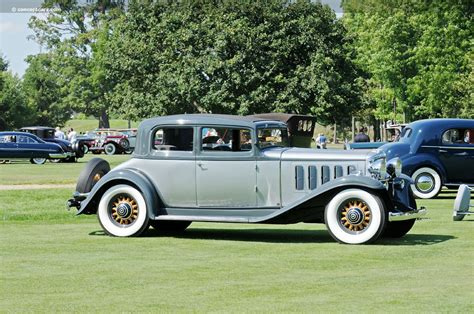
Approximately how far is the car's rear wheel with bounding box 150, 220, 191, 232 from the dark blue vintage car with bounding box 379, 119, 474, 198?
9.49 m

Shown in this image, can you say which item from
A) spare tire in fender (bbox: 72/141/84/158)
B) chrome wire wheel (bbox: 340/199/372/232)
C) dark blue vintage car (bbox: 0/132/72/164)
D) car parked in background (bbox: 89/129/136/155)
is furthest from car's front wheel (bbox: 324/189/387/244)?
car parked in background (bbox: 89/129/136/155)

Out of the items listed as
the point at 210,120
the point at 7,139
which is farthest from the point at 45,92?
the point at 210,120

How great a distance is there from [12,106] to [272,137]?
83.3 metres

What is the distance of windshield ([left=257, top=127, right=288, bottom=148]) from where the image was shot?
13.9m

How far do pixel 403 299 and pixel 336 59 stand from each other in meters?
56.3

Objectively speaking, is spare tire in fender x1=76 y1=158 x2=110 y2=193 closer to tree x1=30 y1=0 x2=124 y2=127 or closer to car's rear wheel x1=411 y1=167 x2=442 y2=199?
car's rear wheel x1=411 y1=167 x2=442 y2=199

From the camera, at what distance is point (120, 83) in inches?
2709

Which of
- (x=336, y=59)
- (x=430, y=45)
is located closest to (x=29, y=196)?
(x=336, y=59)

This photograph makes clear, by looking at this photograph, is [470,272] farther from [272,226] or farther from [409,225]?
[272,226]

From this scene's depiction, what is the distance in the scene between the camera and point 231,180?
45.1ft

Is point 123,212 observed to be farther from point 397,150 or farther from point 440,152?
point 440,152

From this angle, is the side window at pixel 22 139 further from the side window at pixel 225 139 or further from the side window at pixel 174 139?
the side window at pixel 225 139

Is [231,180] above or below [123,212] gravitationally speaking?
above

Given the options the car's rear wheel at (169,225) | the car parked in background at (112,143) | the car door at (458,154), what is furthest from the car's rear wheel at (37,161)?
the car's rear wheel at (169,225)
